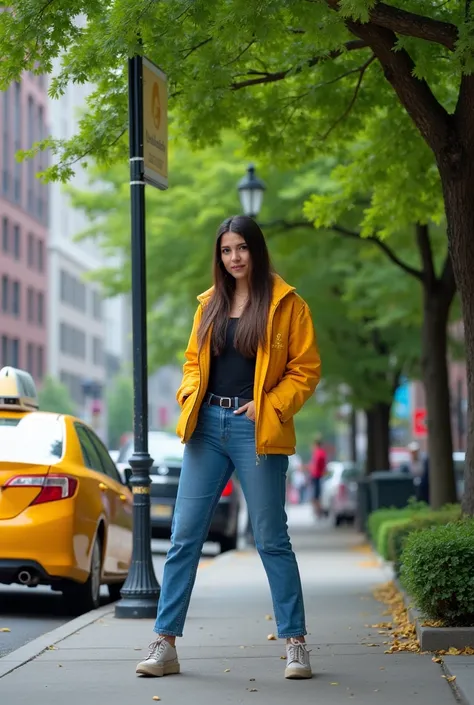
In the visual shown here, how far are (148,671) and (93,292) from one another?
97690 mm

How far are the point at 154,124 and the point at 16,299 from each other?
67.9m

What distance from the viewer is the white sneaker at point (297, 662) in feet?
21.6

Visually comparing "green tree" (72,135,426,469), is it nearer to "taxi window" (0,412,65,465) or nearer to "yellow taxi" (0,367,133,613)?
"yellow taxi" (0,367,133,613)

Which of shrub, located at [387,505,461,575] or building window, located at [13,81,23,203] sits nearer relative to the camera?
shrub, located at [387,505,461,575]

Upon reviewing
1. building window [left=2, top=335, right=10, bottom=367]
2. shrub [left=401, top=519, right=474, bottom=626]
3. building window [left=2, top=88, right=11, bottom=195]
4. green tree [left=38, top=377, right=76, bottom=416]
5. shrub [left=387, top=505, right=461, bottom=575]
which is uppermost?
building window [left=2, top=88, right=11, bottom=195]

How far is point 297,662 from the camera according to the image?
660cm

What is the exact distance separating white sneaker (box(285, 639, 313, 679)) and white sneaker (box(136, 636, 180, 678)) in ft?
1.85

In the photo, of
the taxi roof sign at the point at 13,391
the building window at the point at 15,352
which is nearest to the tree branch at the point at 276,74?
the taxi roof sign at the point at 13,391

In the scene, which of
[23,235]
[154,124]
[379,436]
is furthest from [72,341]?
[154,124]

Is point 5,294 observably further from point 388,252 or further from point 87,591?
point 87,591

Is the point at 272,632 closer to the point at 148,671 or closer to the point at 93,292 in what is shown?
the point at 148,671

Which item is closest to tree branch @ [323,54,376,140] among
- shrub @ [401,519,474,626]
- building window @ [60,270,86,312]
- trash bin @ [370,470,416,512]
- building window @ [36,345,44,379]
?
shrub @ [401,519,474,626]

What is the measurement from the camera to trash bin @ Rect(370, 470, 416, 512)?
23.0 meters

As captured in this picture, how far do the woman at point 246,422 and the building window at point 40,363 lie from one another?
253 feet
